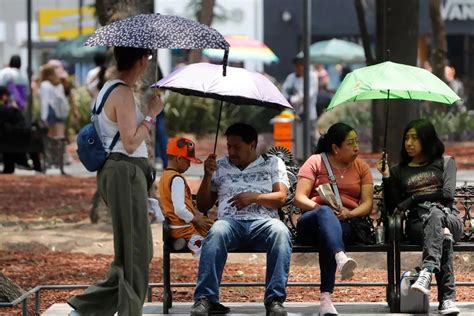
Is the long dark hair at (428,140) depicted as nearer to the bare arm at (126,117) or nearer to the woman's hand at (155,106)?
the woman's hand at (155,106)

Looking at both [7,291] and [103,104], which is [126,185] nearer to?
[103,104]

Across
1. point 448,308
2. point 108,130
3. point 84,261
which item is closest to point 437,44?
point 84,261

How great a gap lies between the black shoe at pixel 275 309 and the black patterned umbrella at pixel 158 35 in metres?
1.52

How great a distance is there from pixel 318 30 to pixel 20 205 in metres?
26.1

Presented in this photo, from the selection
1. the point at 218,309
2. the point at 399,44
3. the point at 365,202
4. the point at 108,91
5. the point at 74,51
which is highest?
the point at 74,51

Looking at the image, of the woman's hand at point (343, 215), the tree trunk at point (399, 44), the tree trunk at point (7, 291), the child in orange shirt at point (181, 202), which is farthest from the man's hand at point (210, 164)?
the tree trunk at point (399, 44)

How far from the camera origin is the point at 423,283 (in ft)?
25.6

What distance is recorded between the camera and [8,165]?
20641 millimetres

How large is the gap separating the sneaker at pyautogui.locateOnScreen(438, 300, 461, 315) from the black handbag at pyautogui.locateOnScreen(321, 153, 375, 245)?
0.58 m

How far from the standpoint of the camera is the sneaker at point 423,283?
7801mm

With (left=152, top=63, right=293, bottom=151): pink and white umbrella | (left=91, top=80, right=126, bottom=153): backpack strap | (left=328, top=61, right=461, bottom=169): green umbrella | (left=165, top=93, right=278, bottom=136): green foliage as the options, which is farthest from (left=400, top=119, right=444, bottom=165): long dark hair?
(left=165, top=93, right=278, bottom=136): green foliage

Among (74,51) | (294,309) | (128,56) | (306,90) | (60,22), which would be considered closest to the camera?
(128,56)

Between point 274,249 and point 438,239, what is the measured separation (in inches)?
39.5

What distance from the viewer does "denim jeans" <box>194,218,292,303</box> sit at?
7805mm
